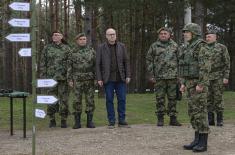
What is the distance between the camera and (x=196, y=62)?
7.64 meters

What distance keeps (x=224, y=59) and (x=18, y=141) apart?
4.59 m

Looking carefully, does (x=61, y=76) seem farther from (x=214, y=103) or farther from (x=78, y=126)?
(x=214, y=103)

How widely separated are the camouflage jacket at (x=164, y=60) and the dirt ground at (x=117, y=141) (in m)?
1.12

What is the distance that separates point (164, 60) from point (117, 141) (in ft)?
7.70

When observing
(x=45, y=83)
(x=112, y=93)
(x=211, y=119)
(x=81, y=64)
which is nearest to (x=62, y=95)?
(x=81, y=64)

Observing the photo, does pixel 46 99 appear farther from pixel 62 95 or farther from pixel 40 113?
pixel 62 95

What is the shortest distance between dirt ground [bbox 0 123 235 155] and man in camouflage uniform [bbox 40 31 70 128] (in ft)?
1.76

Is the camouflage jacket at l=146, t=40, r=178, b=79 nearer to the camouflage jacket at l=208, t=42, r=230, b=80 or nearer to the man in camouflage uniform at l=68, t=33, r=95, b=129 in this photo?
the camouflage jacket at l=208, t=42, r=230, b=80

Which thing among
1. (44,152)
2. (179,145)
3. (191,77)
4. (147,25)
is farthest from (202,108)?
(147,25)

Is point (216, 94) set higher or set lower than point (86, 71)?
lower

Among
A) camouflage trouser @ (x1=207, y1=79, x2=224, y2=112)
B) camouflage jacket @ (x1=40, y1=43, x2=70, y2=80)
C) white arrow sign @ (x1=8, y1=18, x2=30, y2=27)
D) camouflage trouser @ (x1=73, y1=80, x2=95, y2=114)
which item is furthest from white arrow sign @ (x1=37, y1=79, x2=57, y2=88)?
camouflage trouser @ (x1=207, y1=79, x2=224, y2=112)

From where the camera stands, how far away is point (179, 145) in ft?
27.4

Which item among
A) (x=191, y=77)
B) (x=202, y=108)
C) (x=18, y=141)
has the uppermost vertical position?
(x=191, y=77)

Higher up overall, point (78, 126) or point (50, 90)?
point (50, 90)
